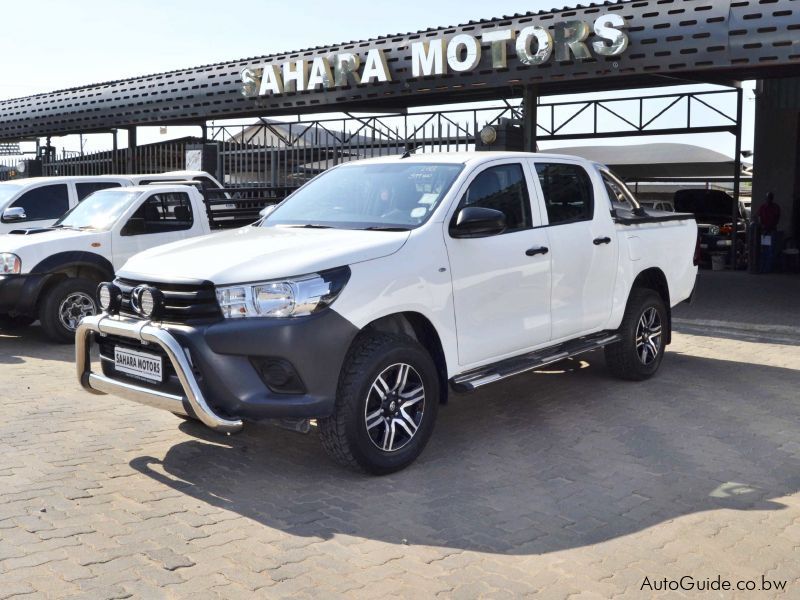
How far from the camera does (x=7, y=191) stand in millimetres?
11773

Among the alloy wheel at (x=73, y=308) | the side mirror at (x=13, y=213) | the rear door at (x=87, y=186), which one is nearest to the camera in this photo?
the alloy wheel at (x=73, y=308)

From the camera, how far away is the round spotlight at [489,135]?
14.0 m

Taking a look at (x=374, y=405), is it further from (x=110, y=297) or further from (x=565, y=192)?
(x=565, y=192)

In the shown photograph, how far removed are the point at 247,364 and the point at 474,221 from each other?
1.71m

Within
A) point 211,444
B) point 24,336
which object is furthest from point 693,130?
point 211,444

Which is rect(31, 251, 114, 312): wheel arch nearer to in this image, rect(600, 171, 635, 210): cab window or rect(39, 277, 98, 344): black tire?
rect(39, 277, 98, 344): black tire

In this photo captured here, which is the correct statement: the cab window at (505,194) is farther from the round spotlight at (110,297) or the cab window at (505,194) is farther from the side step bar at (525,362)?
the round spotlight at (110,297)

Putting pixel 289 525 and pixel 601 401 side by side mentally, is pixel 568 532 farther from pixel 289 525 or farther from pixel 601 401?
pixel 601 401

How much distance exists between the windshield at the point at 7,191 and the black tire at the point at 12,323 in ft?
5.52

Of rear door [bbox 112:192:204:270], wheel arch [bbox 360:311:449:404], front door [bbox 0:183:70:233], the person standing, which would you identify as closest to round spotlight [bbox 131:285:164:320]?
wheel arch [bbox 360:311:449:404]

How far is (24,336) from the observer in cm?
1011

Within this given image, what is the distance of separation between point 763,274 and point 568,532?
15.5m

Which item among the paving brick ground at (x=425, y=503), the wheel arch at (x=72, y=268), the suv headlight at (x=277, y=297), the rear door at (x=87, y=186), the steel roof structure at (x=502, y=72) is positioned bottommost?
the paving brick ground at (x=425, y=503)

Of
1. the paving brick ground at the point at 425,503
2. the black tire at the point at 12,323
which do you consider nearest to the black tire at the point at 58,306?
the black tire at the point at 12,323
